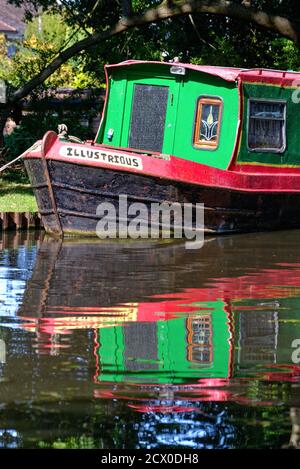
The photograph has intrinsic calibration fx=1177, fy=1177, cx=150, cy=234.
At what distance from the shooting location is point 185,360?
30.3 ft

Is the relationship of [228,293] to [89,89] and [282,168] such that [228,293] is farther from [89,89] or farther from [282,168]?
[89,89]

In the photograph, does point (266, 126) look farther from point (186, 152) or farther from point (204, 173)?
point (204, 173)

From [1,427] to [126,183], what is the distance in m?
10.3

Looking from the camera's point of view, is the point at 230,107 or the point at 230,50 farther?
the point at 230,50

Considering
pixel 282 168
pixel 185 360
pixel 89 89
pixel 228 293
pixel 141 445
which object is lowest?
pixel 141 445

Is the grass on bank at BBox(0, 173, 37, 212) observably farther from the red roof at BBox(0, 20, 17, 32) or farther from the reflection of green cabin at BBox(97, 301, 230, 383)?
the red roof at BBox(0, 20, 17, 32)

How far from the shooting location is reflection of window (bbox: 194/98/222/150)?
18.6 m

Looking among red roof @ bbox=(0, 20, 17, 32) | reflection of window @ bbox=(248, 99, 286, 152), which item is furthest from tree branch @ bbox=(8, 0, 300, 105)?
red roof @ bbox=(0, 20, 17, 32)

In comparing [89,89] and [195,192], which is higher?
[89,89]

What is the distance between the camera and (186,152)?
18.7 m

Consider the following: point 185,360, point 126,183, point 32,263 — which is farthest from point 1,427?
point 126,183

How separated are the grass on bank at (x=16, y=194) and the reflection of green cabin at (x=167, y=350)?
881 cm

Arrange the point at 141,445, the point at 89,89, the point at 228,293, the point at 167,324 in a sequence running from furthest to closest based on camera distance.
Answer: the point at 89,89, the point at 228,293, the point at 167,324, the point at 141,445

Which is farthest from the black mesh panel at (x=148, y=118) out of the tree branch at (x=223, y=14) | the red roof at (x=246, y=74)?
the tree branch at (x=223, y=14)
